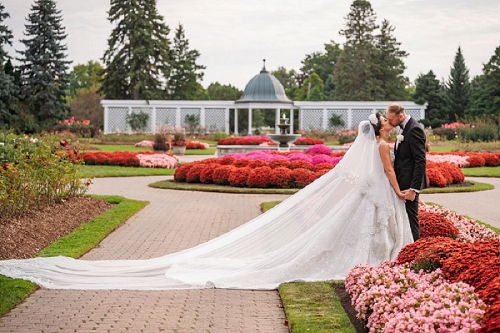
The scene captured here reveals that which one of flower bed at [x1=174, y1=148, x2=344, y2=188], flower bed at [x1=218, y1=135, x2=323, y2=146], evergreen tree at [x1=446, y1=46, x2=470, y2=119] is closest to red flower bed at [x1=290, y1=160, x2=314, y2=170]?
flower bed at [x1=174, y1=148, x2=344, y2=188]

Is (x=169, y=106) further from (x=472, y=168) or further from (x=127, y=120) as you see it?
(x=472, y=168)

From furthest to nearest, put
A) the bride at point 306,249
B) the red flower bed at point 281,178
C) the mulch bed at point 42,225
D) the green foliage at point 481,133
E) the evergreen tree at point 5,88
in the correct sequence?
the evergreen tree at point 5,88 → the green foliage at point 481,133 → the red flower bed at point 281,178 → the mulch bed at point 42,225 → the bride at point 306,249

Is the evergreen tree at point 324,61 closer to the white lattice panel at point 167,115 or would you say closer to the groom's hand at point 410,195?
the white lattice panel at point 167,115

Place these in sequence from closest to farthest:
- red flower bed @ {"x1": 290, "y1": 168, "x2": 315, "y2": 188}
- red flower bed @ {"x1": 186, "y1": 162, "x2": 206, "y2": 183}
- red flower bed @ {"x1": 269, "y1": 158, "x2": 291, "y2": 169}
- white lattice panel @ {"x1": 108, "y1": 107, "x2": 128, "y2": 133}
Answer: red flower bed @ {"x1": 290, "y1": 168, "x2": 315, "y2": 188}
red flower bed @ {"x1": 269, "y1": 158, "x2": 291, "y2": 169}
red flower bed @ {"x1": 186, "y1": 162, "x2": 206, "y2": 183}
white lattice panel @ {"x1": 108, "y1": 107, "x2": 128, "y2": 133}

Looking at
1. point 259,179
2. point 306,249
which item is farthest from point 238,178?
point 306,249

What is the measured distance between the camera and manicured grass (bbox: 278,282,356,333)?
4766 mm

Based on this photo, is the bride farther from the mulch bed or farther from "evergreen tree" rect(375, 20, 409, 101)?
"evergreen tree" rect(375, 20, 409, 101)

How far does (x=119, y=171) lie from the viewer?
63.7 feet

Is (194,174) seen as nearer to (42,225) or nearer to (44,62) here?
(42,225)

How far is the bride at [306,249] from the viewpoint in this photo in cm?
614

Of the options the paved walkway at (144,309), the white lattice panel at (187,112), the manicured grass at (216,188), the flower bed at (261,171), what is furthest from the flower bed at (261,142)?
the paved walkway at (144,309)

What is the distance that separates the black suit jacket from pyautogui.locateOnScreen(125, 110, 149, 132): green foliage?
120ft

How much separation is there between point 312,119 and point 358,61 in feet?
36.8

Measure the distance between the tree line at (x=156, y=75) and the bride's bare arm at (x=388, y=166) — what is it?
3363 cm
